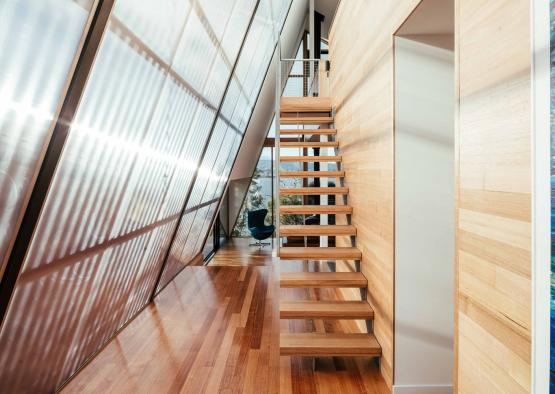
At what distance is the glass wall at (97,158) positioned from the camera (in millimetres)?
1720

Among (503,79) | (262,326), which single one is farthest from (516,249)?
(262,326)

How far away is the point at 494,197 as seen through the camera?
1.37m

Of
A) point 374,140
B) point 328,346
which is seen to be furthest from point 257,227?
point 328,346

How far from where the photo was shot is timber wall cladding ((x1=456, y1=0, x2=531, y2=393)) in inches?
47.6

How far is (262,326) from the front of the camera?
392cm

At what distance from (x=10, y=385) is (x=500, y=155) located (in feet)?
8.57

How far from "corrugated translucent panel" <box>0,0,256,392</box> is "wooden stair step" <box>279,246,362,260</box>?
139 centimetres

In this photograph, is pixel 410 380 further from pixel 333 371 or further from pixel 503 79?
pixel 503 79

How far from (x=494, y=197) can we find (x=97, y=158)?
2157 mm

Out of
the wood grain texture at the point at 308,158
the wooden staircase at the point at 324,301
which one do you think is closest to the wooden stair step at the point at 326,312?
the wooden staircase at the point at 324,301

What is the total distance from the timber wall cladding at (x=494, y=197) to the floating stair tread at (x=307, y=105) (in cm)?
458

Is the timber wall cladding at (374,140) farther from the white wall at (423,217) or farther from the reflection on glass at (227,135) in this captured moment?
the reflection on glass at (227,135)

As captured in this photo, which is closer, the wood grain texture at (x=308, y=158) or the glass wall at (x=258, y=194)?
the wood grain texture at (x=308, y=158)

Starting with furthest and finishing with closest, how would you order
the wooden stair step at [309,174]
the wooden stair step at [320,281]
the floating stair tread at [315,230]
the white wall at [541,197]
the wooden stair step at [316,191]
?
the wooden stair step at [309,174], the wooden stair step at [316,191], the floating stair tread at [315,230], the wooden stair step at [320,281], the white wall at [541,197]
